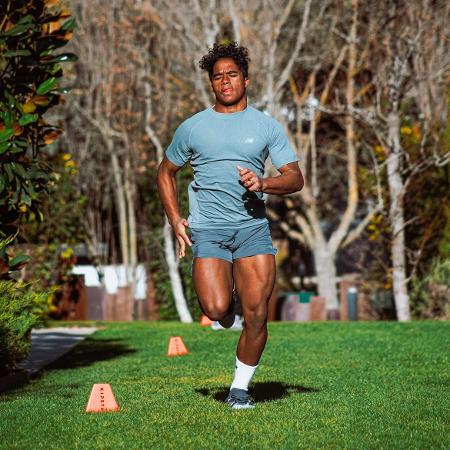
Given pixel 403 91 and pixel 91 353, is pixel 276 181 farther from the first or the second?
pixel 403 91

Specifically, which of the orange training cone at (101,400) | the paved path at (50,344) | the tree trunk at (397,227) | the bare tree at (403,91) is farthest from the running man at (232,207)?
the tree trunk at (397,227)

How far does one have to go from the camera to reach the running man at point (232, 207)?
722 centimetres

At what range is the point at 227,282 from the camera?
7.31 m

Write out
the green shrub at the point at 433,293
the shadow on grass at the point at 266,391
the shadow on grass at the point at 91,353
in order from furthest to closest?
the green shrub at the point at 433,293
the shadow on grass at the point at 91,353
the shadow on grass at the point at 266,391

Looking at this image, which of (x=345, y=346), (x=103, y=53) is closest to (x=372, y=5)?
(x=103, y=53)

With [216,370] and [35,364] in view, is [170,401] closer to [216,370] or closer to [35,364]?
[216,370]

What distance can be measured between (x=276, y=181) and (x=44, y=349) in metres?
7.43

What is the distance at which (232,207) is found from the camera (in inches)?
286

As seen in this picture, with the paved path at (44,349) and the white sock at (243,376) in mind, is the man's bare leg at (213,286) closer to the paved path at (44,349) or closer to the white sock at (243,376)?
the white sock at (243,376)

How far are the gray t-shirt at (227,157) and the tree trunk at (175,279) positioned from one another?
14.3 metres

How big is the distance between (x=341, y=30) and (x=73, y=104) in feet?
20.4

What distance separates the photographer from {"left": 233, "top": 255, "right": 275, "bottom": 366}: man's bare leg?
23.9ft

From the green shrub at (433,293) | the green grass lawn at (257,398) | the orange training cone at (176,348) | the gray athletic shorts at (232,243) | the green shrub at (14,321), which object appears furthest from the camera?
the green shrub at (433,293)

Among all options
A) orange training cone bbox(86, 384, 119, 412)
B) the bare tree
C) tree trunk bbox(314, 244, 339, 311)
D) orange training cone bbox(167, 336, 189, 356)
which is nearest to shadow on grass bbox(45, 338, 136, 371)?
orange training cone bbox(167, 336, 189, 356)
